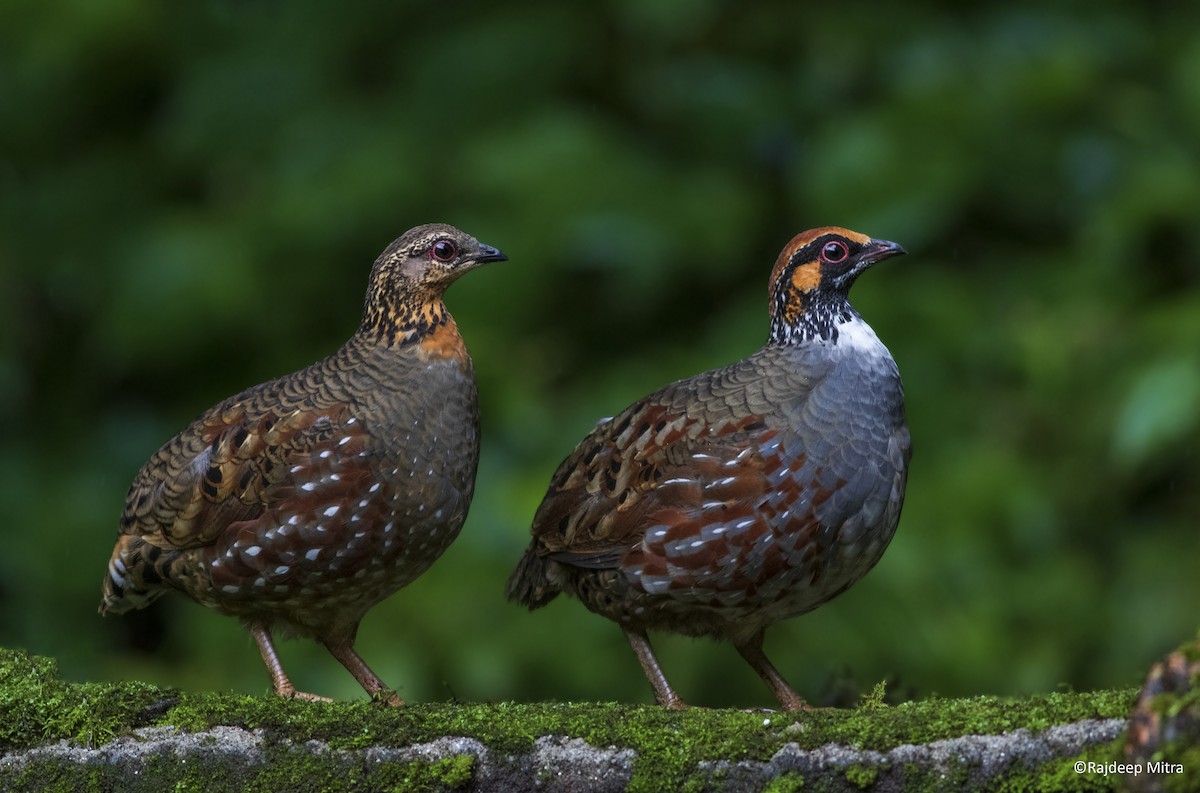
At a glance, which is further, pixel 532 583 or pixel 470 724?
pixel 532 583

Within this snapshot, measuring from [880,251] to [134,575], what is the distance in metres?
2.82

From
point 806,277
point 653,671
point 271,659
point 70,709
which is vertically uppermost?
point 806,277

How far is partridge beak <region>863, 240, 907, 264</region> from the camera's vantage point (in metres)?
5.34

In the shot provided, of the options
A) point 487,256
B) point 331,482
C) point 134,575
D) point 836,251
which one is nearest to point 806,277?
point 836,251

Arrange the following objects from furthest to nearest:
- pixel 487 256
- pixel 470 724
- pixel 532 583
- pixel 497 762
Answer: pixel 532 583 → pixel 487 256 → pixel 470 724 → pixel 497 762

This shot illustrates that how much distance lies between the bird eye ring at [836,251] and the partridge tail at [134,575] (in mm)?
2463

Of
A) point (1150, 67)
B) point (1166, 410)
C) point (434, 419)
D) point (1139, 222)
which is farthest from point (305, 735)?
point (1150, 67)

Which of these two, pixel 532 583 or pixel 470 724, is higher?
pixel 532 583

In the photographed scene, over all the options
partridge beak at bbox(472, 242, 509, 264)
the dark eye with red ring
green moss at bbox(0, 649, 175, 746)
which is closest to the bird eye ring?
partridge beak at bbox(472, 242, 509, 264)

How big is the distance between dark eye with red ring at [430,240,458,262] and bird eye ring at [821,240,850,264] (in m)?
1.28

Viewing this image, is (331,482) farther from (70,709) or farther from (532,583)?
(70,709)

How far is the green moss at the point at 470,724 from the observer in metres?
3.93

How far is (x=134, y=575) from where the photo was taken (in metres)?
5.52

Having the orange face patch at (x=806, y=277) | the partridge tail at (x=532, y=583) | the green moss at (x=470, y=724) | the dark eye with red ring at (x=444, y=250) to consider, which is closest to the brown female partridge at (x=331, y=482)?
the dark eye with red ring at (x=444, y=250)
